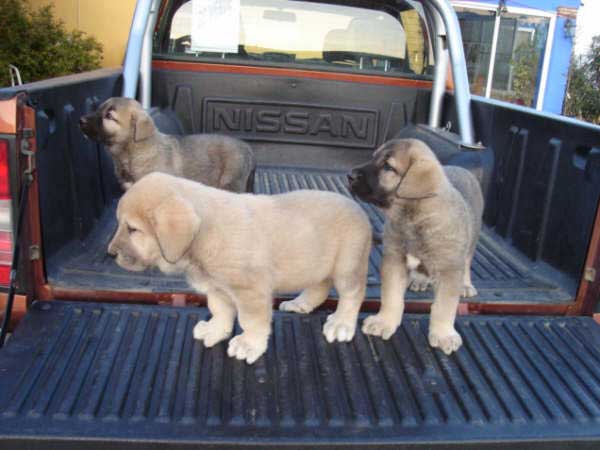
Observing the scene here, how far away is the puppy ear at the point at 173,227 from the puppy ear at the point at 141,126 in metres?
2.05

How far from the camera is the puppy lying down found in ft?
8.41

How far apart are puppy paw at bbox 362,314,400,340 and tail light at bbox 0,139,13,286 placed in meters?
1.77

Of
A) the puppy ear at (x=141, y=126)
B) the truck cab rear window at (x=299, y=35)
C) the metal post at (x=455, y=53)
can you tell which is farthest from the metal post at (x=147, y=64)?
the metal post at (x=455, y=53)

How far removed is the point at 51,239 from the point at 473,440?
2.27 metres

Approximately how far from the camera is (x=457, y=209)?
3.12m

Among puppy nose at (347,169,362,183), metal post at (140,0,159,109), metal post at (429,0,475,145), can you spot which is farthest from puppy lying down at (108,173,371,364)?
metal post at (140,0,159,109)

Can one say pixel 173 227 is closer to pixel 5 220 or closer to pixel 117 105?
pixel 5 220

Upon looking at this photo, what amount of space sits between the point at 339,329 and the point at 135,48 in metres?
3.28

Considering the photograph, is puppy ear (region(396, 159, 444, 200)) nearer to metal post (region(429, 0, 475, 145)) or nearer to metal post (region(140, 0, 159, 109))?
metal post (region(429, 0, 475, 145))

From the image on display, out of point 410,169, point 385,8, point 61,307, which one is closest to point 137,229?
point 61,307

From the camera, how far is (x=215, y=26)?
5785mm

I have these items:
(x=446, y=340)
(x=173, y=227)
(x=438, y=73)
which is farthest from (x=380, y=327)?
(x=438, y=73)

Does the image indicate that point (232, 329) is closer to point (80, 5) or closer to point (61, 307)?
point (61, 307)

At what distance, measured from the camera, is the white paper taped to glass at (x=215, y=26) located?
225 inches
